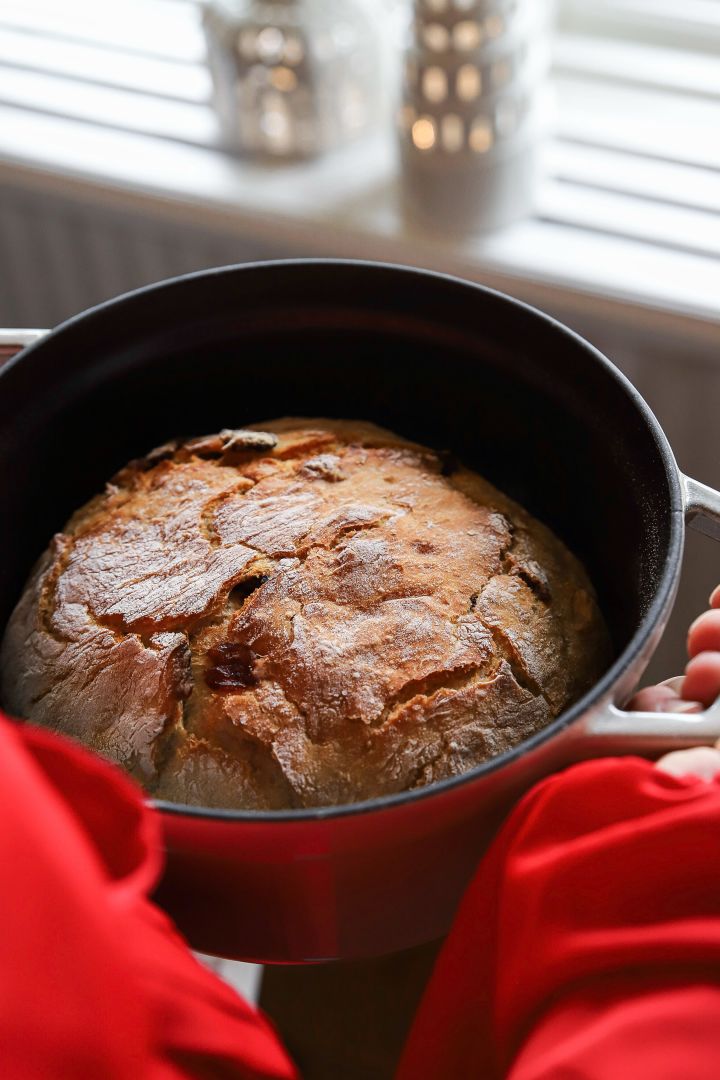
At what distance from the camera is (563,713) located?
604 mm

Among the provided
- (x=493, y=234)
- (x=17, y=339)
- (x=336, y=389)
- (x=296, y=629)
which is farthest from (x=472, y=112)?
(x=296, y=629)

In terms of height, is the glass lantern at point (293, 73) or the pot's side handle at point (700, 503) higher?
the glass lantern at point (293, 73)

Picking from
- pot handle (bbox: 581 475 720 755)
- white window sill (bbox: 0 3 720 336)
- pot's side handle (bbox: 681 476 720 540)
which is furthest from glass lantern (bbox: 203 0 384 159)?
pot handle (bbox: 581 475 720 755)

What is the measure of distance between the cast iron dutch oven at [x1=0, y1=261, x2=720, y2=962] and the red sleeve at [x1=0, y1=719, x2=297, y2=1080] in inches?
2.1

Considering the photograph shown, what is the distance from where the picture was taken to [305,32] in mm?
1219

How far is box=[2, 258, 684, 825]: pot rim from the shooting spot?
47cm

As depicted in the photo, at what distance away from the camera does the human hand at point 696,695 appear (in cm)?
53

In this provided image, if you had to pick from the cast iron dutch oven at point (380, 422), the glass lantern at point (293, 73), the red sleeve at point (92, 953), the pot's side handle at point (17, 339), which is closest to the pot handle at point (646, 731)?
the cast iron dutch oven at point (380, 422)

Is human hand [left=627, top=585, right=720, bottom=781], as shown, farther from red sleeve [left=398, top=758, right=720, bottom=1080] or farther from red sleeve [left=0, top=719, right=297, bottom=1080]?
red sleeve [left=0, top=719, right=297, bottom=1080]

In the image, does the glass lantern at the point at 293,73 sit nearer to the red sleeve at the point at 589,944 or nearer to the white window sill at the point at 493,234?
the white window sill at the point at 493,234

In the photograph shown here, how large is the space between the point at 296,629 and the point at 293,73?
893 millimetres

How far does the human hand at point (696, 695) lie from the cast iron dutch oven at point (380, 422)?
1 centimetres

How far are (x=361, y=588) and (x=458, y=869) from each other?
179 millimetres

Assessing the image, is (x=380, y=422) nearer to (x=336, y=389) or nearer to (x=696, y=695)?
(x=336, y=389)
